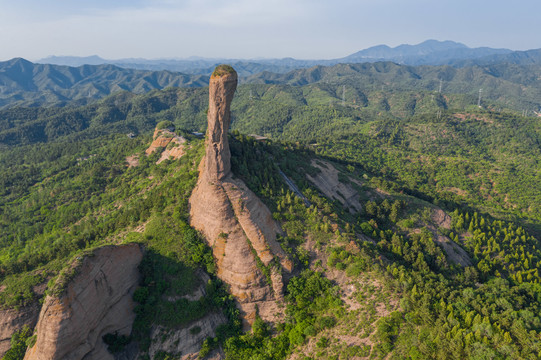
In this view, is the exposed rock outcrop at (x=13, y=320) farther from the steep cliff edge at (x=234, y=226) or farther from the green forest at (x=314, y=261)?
the steep cliff edge at (x=234, y=226)

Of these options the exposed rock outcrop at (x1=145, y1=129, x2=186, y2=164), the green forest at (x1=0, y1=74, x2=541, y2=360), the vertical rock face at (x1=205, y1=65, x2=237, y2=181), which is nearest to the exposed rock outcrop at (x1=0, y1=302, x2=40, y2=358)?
the green forest at (x1=0, y1=74, x2=541, y2=360)

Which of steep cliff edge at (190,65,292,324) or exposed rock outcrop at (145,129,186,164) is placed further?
exposed rock outcrop at (145,129,186,164)

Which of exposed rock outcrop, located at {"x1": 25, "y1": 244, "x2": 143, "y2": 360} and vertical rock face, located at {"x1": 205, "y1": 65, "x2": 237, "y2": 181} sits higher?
vertical rock face, located at {"x1": 205, "y1": 65, "x2": 237, "y2": 181}

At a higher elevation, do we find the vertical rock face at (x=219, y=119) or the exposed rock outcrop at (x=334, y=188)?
the vertical rock face at (x=219, y=119)

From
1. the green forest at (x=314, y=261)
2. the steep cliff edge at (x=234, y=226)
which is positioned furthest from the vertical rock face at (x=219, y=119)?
the green forest at (x=314, y=261)

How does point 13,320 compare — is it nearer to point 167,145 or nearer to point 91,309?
point 91,309

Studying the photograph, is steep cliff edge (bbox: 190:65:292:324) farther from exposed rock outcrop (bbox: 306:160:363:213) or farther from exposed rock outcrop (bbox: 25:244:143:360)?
exposed rock outcrop (bbox: 306:160:363:213)

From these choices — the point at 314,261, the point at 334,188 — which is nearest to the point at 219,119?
the point at 314,261
